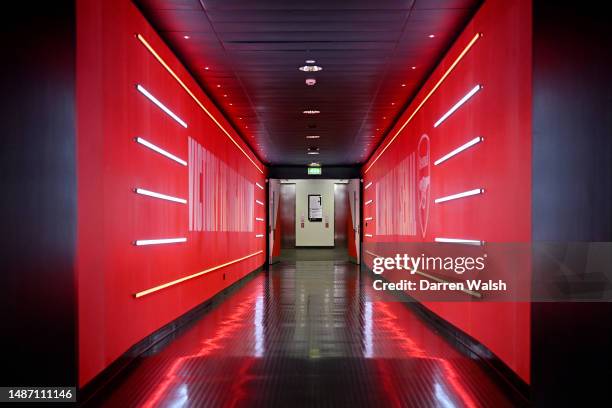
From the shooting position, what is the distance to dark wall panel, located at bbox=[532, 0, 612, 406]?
107 inches

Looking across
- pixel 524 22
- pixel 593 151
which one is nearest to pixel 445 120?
pixel 524 22

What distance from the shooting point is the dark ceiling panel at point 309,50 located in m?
5.10

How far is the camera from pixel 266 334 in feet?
20.0

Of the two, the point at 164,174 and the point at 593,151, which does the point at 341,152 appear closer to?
the point at 164,174

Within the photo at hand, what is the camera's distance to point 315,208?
23.5 metres

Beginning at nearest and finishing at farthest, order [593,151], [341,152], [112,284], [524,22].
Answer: [593,151] → [524,22] → [112,284] → [341,152]

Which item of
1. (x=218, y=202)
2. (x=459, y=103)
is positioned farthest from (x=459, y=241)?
(x=218, y=202)

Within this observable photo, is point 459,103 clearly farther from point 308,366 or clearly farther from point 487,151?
point 308,366

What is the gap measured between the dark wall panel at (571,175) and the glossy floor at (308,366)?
88cm

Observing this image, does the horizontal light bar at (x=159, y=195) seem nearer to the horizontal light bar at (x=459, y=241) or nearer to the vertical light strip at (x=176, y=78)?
the vertical light strip at (x=176, y=78)

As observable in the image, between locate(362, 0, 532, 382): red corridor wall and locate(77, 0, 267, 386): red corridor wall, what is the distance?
3.02 meters

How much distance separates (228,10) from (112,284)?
2.65 metres

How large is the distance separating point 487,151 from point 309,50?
8.07 ft

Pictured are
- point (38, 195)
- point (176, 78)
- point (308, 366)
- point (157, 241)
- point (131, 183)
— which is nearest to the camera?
point (38, 195)
